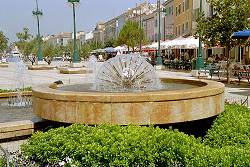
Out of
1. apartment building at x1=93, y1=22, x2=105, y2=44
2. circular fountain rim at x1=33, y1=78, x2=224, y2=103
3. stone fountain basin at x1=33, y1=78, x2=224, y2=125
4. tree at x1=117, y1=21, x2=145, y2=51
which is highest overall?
apartment building at x1=93, y1=22, x2=105, y2=44

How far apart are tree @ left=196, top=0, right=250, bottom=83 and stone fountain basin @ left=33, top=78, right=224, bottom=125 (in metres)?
12.2

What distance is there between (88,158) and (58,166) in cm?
38

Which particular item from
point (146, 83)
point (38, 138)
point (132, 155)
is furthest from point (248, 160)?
point (146, 83)

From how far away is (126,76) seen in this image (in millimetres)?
8172

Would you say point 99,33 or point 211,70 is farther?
point 99,33

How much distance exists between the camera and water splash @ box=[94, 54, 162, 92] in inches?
322

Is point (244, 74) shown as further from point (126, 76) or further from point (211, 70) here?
point (126, 76)

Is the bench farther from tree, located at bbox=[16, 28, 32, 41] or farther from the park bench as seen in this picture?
tree, located at bbox=[16, 28, 32, 41]

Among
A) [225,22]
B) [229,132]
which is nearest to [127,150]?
[229,132]

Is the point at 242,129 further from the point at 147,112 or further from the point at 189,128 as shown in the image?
the point at 147,112

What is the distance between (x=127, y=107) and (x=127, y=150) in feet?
4.45

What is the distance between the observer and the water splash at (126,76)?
8188 millimetres

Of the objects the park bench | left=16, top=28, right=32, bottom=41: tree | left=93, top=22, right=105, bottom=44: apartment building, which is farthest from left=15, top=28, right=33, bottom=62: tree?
left=93, top=22, right=105, bottom=44: apartment building

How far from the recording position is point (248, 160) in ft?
15.4
